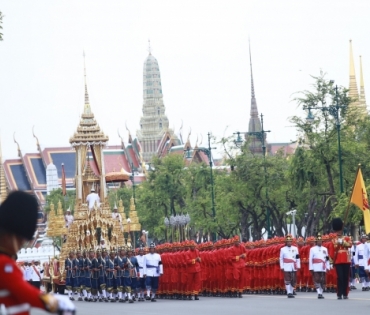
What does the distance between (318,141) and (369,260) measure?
15.4m

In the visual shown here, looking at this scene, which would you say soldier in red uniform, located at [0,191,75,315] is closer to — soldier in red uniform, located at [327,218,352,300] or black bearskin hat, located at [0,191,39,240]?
black bearskin hat, located at [0,191,39,240]

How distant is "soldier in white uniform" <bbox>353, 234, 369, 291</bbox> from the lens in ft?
92.9

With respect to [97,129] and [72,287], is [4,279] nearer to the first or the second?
[72,287]

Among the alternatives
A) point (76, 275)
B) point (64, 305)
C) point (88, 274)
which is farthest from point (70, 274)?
point (64, 305)

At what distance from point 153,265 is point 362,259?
5.10 metres

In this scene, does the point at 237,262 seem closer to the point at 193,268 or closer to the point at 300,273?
the point at 193,268

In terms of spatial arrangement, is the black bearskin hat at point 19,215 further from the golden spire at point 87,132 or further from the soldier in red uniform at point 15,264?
the golden spire at point 87,132

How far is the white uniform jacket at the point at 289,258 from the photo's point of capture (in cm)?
2625

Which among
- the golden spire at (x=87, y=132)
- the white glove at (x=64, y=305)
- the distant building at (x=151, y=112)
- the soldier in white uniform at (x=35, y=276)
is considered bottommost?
the white glove at (x=64, y=305)

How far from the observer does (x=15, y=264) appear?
23.5 ft

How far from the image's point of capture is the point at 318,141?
42.2 metres

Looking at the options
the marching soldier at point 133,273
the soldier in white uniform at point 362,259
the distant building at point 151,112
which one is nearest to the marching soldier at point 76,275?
the marching soldier at point 133,273

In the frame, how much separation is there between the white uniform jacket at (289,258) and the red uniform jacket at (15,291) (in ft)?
63.4

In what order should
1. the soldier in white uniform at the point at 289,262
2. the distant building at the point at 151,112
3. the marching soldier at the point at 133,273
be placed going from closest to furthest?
1. the soldier in white uniform at the point at 289,262
2. the marching soldier at the point at 133,273
3. the distant building at the point at 151,112
